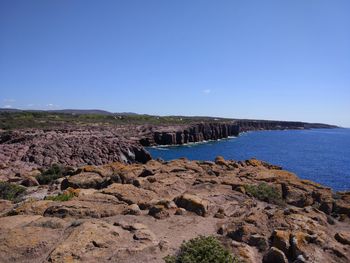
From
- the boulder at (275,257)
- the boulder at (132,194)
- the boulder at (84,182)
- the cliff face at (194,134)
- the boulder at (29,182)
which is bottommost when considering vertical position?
the cliff face at (194,134)

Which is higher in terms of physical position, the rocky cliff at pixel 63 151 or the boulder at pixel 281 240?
the boulder at pixel 281 240

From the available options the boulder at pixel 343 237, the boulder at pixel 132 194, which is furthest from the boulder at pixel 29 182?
the boulder at pixel 343 237

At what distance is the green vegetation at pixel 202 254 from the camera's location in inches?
460

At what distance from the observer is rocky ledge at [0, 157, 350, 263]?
40.7 ft

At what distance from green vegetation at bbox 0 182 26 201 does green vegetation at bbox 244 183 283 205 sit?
47.3 ft

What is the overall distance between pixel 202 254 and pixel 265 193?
1089 cm

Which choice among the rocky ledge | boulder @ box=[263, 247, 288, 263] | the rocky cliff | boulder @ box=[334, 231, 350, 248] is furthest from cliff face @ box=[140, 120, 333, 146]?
boulder @ box=[263, 247, 288, 263]

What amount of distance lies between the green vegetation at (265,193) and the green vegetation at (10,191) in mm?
14408

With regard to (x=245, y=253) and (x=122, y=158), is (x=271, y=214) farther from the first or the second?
(x=122, y=158)

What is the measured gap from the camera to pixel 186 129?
419ft

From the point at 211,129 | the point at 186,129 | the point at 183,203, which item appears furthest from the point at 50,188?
the point at 211,129

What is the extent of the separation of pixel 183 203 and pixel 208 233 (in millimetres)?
3131

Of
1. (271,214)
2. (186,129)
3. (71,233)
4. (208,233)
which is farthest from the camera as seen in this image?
(186,129)

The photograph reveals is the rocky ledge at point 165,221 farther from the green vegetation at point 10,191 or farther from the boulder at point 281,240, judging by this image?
the green vegetation at point 10,191
